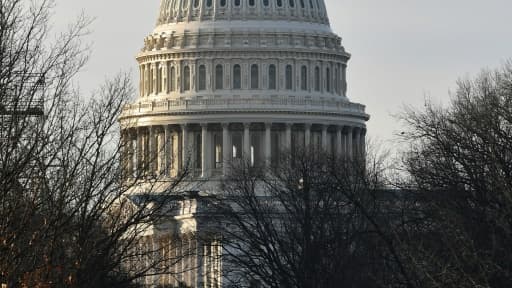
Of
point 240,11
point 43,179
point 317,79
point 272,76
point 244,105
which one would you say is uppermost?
point 240,11

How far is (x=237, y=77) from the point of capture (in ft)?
630

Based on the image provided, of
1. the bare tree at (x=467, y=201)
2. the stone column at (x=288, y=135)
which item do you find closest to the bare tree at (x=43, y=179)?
the bare tree at (x=467, y=201)

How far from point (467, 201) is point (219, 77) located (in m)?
135

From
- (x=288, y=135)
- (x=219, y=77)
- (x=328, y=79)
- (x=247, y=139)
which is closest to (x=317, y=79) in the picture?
(x=328, y=79)

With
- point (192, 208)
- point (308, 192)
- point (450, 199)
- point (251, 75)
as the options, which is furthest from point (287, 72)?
point (450, 199)

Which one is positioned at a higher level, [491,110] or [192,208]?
[192,208]

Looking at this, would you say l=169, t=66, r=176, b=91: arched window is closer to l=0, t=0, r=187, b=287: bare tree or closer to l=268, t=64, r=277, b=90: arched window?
l=268, t=64, r=277, b=90: arched window

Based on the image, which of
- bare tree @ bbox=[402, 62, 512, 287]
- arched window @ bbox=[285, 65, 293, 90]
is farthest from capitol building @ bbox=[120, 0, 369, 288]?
bare tree @ bbox=[402, 62, 512, 287]

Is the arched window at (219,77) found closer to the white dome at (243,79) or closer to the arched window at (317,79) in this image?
the white dome at (243,79)

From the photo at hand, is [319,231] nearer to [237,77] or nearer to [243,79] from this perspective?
[243,79]

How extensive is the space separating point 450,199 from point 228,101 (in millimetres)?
132056

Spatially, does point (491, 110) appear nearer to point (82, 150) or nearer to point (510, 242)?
point (510, 242)

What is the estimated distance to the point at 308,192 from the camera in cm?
9875

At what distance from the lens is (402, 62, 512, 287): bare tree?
49.8 m
